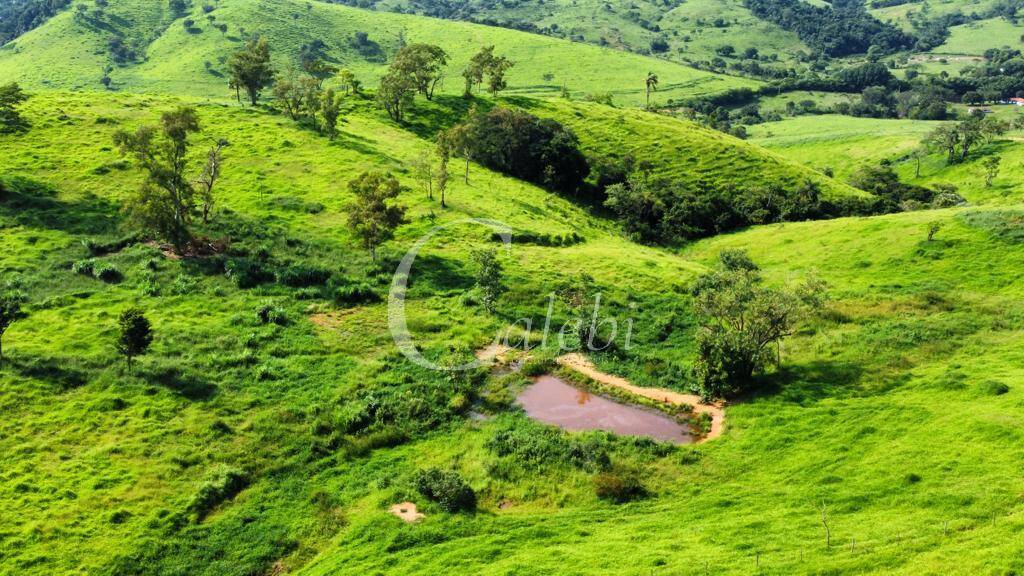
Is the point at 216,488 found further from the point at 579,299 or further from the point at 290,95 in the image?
the point at 290,95

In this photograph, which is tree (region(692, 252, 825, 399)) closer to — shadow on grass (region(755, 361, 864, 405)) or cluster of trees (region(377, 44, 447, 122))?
shadow on grass (region(755, 361, 864, 405))

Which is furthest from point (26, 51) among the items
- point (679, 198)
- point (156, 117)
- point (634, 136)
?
point (679, 198)

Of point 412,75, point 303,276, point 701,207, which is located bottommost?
point 303,276

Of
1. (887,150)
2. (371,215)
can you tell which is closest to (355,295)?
(371,215)

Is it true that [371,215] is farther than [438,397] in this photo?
Yes

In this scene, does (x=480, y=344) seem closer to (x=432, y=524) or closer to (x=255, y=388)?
(x=255, y=388)

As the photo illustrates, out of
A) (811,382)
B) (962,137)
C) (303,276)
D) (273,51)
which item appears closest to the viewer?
(811,382)
